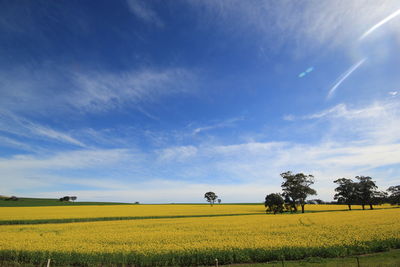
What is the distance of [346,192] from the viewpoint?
3046 inches

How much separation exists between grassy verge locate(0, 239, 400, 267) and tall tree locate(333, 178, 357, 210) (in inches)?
2788

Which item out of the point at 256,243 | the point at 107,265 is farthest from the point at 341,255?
the point at 107,265

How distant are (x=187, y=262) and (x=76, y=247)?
9914 millimetres

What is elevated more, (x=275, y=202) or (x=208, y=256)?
(x=275, y=202)

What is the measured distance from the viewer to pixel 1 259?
1675 cm

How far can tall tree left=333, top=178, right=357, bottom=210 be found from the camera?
75.3m

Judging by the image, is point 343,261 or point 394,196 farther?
point 394,196

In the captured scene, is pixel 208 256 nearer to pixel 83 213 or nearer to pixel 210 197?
pixel 83 213

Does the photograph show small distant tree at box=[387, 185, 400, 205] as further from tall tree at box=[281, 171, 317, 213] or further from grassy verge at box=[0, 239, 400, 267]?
grassy verge at box=[0, 239, 400, 267]

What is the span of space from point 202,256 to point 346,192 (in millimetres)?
80584

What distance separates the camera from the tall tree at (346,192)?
247ft

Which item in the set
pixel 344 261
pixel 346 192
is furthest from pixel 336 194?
pixel 344 261

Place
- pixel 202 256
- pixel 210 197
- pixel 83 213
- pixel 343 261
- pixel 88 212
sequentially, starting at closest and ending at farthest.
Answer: pixel 343 261 → pixel 202 256 → pixel 83 213 → pixel 88 212 → pixel 210 197

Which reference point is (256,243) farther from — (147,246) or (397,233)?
(397,233)
